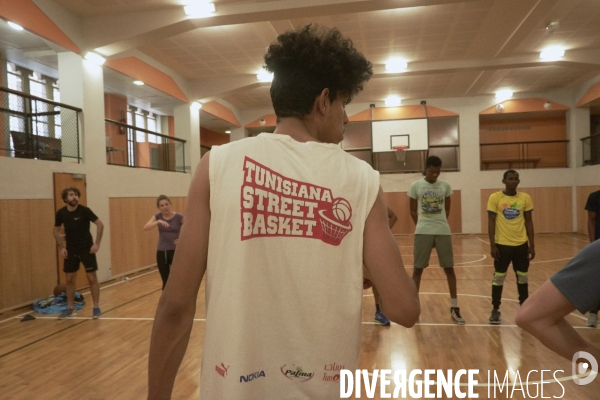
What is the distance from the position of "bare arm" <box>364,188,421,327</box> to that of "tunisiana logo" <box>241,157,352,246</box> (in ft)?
0.19

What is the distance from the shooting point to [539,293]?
1.16 metres

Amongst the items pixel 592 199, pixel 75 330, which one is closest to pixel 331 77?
pixel 592 199

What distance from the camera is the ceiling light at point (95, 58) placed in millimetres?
7809

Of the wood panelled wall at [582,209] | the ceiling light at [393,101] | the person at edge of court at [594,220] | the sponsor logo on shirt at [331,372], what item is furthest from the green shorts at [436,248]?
Result: the wood panelled wall at [582,209]

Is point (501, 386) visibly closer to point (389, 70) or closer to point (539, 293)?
point (539, 293)

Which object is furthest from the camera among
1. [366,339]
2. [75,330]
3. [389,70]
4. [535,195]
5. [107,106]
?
[535,195]

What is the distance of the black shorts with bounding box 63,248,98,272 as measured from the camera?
5.73m

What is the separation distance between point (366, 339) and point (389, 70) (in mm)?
8542

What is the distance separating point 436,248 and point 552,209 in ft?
40.0

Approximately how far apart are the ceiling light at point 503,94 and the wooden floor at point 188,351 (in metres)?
10.5

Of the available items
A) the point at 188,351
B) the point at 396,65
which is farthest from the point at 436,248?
the point at 396,65

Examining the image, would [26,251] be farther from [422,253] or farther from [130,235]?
[422,253]

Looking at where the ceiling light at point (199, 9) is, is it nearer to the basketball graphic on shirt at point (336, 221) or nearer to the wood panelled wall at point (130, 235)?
the wood panelled wall at point (130, 235)

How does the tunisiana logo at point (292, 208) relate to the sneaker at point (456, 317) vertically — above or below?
above
